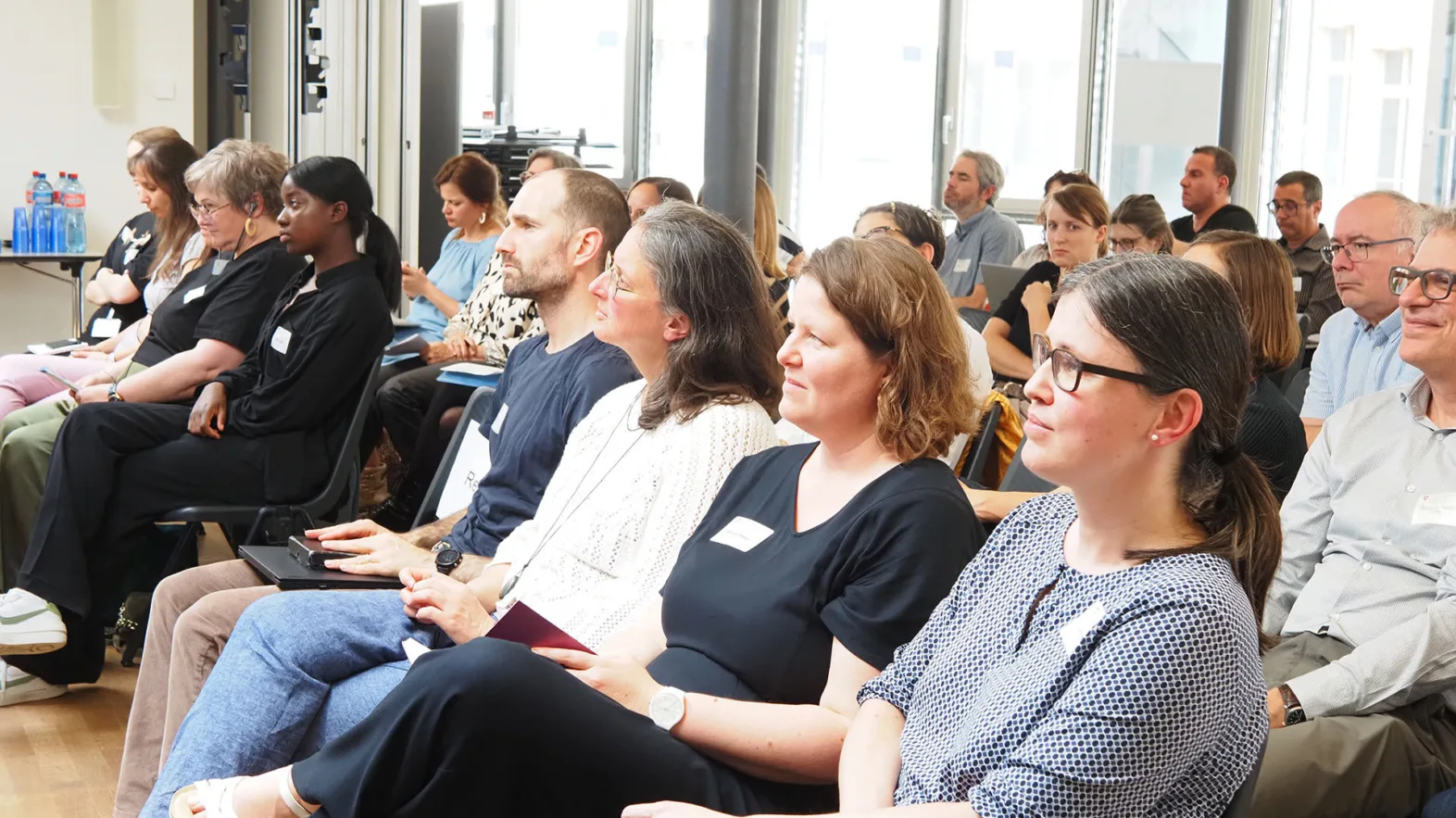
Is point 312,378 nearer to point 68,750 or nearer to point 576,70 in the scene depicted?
point 68,750

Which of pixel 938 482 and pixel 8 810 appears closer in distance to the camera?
pixel 938 482

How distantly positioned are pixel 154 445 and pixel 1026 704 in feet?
9.41

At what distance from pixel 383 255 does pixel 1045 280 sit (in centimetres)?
244

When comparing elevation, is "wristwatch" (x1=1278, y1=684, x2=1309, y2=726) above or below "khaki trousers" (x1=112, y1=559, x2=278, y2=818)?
above

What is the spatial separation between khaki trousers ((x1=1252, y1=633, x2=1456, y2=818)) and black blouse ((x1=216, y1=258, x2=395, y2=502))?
248 centimetres

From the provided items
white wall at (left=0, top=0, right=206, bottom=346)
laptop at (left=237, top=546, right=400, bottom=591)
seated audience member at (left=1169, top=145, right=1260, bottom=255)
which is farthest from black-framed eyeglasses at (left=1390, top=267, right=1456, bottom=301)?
white wall at (left=0, top=0, right=206, bottom=346)

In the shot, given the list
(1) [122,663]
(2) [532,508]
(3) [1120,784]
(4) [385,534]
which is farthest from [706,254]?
(1) [122,663]

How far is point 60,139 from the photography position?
7.07 meters

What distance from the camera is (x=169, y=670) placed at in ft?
8.30

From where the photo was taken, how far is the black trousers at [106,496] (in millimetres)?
3406

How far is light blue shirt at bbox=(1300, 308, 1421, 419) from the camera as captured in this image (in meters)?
3.31

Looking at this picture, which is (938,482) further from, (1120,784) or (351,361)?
(351,361)

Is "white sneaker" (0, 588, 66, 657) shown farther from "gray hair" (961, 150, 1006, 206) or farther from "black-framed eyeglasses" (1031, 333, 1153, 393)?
"gray hair" (961, 150, 1006, 206)

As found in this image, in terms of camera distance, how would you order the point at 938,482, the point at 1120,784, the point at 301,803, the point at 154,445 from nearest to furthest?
the point at 1120,784 < the point at 301,803 < the point at 938,482 < the point at 154,445
